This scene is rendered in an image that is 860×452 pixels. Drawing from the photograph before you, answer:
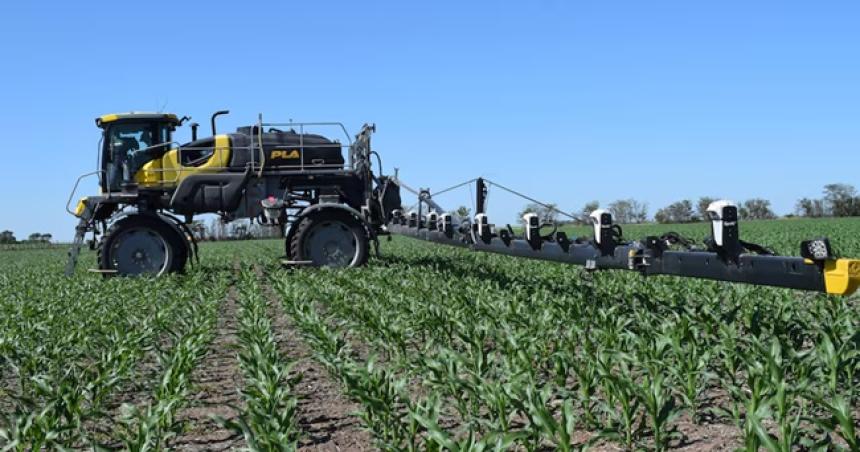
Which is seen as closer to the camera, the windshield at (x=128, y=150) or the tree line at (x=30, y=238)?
the windshield at (x=128, y=150)

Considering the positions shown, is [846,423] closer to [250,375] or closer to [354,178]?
[250,375]

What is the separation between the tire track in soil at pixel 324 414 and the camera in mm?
4371

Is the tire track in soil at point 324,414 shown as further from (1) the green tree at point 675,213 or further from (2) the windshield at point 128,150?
Result: (1) the green tree at point 675,213

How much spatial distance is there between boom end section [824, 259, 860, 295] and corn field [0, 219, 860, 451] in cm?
33

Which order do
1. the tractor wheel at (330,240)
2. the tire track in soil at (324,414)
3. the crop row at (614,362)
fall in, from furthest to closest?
the tractor wheel at (330,240)
the tire track in soil at (324,414)
the crop row at (614,362)

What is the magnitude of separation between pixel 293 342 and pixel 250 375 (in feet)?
7.17

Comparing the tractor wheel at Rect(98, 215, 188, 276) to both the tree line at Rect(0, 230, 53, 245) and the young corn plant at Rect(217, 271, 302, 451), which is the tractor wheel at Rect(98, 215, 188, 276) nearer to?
the young corn plant at Rect(217, 271, 302, 451)

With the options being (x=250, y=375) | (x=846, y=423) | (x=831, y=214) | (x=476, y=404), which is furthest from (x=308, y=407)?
(x=831, y=214)

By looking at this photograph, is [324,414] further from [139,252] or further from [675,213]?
[675,213]

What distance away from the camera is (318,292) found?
412 inches

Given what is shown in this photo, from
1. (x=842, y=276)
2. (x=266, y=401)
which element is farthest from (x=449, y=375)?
(x=842, y=276)

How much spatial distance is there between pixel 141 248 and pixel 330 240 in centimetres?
323

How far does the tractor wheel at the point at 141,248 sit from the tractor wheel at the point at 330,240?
1986 mm

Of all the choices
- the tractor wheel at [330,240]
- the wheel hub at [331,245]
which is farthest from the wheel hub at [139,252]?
the wheel hub at [331,245]
